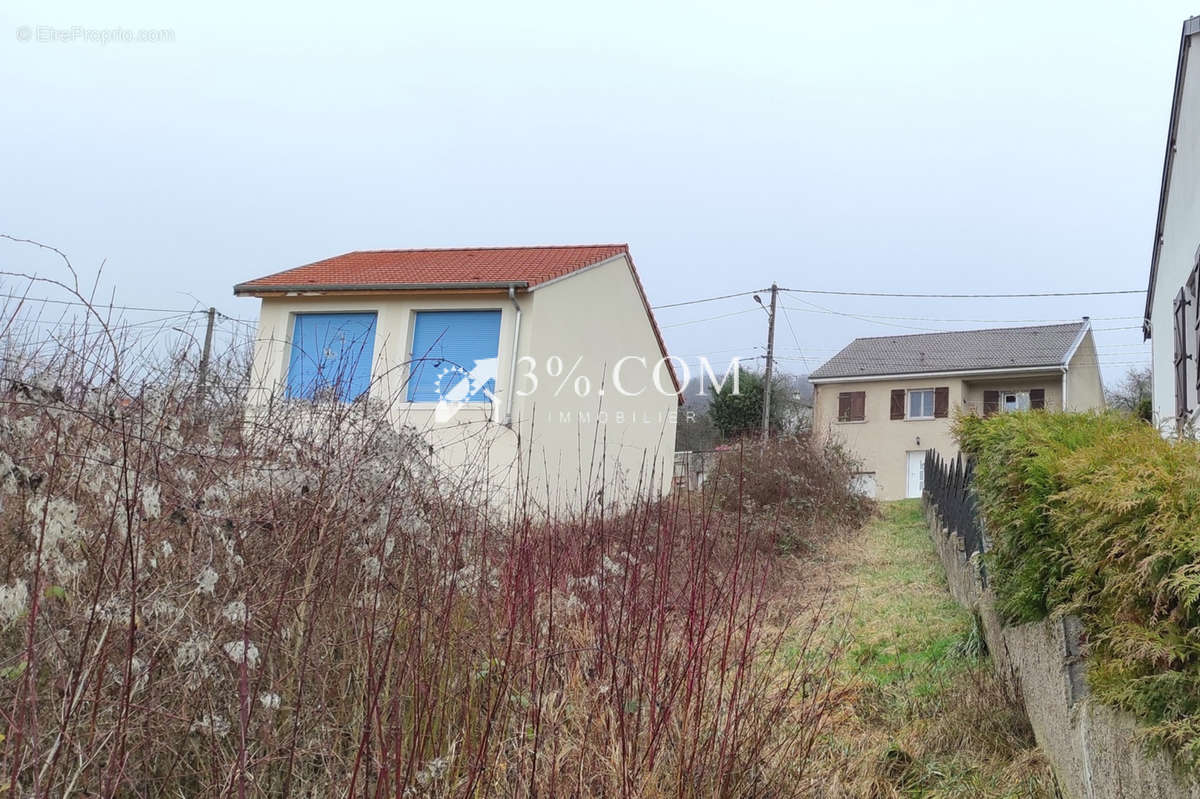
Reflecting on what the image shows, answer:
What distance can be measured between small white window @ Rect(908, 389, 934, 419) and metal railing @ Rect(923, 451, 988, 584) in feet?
58.2

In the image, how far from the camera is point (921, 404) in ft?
99.0

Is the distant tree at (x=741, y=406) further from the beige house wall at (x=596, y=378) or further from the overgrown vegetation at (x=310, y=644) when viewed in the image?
the overgrown vegetation at (x=310, y=644)

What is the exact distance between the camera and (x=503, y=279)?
14.6 meters

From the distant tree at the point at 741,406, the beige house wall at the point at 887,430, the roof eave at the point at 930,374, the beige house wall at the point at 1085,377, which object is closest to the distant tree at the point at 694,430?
the distant tree at the point at 741,406

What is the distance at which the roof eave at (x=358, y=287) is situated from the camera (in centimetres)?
1447

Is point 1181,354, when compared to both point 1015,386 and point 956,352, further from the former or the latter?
point 956,352

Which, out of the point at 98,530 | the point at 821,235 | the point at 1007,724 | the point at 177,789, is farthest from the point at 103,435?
the point at 821,235

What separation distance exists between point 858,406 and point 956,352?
4006 millimetres

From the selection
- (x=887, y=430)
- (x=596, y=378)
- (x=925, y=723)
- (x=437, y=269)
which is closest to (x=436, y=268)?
(x=437, y=269)

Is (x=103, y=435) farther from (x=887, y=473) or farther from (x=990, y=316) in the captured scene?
(x=990, y=316)

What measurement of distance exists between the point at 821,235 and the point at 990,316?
7728 mm

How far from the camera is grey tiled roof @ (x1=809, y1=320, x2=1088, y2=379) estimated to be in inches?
1155

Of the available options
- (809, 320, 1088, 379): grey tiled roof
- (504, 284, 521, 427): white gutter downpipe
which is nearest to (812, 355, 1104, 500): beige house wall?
(809, 320, 1088, 379): grey tiled roof

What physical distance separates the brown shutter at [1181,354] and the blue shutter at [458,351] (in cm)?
961
